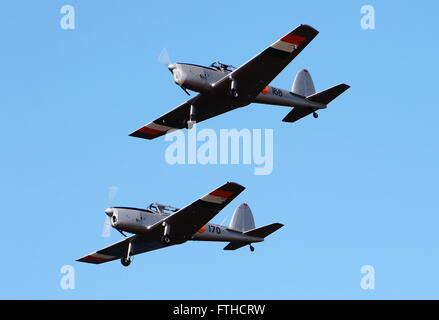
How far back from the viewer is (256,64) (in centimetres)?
3709

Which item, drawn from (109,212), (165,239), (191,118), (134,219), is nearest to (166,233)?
(165,239)

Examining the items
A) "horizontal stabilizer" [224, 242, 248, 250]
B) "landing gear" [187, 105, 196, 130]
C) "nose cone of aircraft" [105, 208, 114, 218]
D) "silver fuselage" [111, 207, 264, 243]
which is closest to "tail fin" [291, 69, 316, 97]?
"landing gear" [187, 105, 196, 130]

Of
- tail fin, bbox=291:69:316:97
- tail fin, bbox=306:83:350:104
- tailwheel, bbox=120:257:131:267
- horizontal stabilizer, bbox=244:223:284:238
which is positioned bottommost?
tailwheel, bbox=120:257:131:267

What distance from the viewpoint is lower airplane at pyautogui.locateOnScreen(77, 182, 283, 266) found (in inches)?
1419

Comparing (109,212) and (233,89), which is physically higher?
(233,89)

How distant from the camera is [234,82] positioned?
3744 cm

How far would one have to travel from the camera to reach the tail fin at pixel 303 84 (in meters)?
43.0

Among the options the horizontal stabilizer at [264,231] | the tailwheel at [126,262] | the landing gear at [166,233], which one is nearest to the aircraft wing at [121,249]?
the tailwheel at [126,262]

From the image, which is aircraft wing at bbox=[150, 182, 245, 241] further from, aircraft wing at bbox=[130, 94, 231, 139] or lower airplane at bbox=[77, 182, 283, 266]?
aircraft wing at bbox=[130, 94, 231, 139]

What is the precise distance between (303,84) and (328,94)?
6.29 feet

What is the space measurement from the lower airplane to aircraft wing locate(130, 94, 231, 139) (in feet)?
13.6

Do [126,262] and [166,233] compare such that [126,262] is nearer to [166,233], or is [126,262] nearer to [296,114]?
[166,233]

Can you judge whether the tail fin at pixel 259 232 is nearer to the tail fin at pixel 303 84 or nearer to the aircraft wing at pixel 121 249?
the aircraft wing at pixel 121 249
